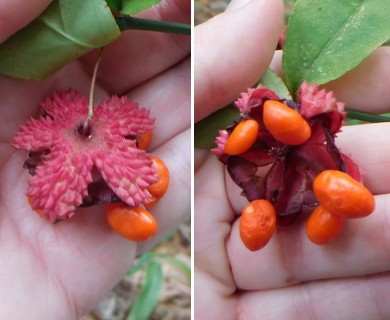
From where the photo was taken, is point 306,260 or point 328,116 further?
point 306,260

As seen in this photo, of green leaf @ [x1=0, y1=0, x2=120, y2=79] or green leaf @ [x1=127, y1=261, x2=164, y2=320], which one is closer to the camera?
green leaf @ [x1=0, y1=0, x2=120, y2=79]

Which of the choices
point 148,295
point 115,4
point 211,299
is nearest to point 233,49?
point 115,4

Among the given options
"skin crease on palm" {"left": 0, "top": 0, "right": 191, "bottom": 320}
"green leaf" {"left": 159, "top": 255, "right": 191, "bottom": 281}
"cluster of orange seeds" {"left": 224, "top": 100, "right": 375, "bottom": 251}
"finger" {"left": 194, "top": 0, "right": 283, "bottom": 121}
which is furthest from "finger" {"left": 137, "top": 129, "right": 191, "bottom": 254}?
"green leaf" {"left": 159, "top": 255, "right": 191, "bottom": 281}

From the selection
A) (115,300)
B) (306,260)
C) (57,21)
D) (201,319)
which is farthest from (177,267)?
(57,21)

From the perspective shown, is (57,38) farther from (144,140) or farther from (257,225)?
(257,225)

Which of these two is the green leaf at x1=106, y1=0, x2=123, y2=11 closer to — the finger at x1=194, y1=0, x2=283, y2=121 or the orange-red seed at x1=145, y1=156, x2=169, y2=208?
the finger at x1=194, y1=0, x2=283, y2=121

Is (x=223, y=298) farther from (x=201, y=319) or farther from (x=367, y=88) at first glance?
(x=367, y=88)
